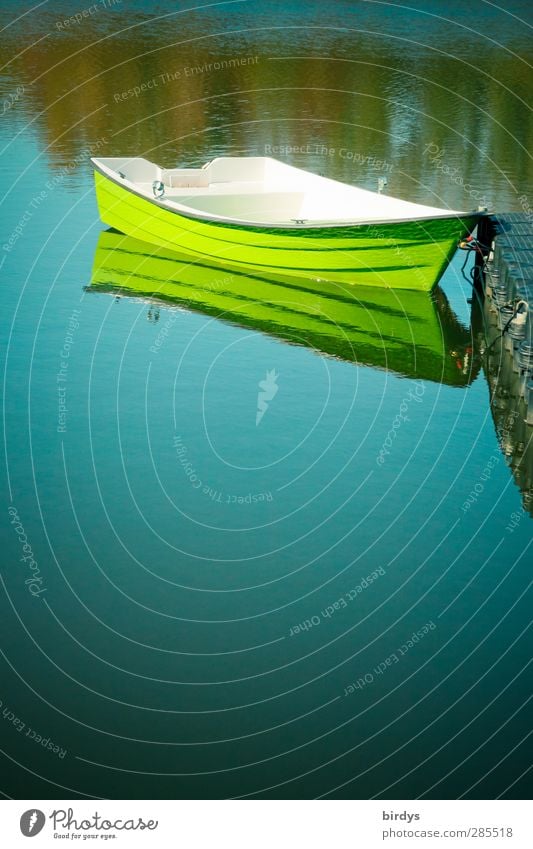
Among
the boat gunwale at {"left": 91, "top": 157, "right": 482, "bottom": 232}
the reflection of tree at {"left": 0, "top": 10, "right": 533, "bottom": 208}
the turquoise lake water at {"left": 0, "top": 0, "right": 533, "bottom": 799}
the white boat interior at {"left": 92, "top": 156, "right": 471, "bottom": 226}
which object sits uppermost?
the reflection of tree at {"left": 0, "top": 10, "right": 533, "bottom": 208}

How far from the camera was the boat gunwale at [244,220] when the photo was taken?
2533 cm

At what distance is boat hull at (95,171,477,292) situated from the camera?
1022 inches

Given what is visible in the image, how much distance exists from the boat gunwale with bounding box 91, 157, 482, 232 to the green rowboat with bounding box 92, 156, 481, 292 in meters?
0.02

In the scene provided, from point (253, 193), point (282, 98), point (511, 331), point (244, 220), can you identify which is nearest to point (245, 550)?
point (511, 331)

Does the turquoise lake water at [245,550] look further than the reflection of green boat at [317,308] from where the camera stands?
No

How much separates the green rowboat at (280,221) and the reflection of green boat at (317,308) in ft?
1.25

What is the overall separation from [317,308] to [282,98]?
23254mm

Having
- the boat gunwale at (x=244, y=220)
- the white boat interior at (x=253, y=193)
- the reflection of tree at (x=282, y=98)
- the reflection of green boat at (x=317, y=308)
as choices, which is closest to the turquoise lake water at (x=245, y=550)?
the reflection of green boat at (x=317, y=308)

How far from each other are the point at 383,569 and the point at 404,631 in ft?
4.76

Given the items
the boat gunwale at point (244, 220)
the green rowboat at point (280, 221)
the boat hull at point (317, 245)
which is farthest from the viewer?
the green rowboat at point (280, 221)

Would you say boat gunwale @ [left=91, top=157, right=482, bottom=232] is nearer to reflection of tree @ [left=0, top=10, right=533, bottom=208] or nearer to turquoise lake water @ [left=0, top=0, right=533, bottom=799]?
turquoise lake water @ [left=0, top=0, right=533, bottom=799]

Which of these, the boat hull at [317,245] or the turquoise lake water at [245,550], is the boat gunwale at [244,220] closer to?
the boat hull at [317,245]

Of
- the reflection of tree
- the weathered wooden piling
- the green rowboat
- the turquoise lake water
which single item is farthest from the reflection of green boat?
the reflection of tree

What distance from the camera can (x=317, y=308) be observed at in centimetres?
2678
